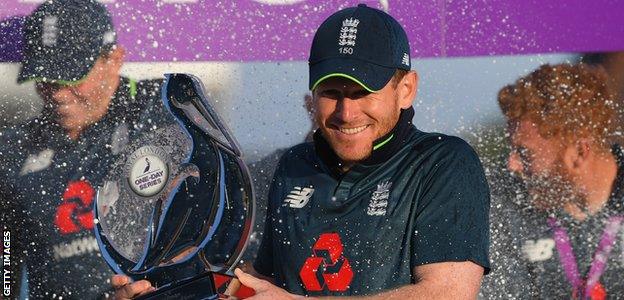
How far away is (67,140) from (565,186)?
1.92 meters

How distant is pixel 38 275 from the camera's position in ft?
13.1

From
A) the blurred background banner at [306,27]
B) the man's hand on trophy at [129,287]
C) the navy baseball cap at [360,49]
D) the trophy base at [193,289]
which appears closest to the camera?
the trophy base at [193,289]

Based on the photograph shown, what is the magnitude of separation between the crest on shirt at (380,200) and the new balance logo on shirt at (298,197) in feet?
0.69

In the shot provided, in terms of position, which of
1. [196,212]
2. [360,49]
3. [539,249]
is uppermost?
[360,49]

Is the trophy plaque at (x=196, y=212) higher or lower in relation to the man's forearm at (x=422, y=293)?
higher

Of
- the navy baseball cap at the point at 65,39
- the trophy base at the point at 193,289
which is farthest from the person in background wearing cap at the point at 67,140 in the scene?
the trophy base at the point at 193,289

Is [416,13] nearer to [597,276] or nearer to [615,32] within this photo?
[615,32]

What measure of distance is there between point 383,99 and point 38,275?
71.1 inches

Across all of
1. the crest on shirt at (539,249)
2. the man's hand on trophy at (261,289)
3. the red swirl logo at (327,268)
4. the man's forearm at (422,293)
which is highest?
the man's hand on trophy at (261,289)

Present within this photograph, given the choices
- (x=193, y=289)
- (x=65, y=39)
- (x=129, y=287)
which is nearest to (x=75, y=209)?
(x=65, y=39)

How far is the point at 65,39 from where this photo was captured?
156 inches

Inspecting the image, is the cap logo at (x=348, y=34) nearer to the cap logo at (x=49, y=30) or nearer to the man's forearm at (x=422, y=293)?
the man's forearm at (x=422, y=293)

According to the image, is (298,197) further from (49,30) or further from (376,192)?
(49,30)

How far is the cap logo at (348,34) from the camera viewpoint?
278 cm
